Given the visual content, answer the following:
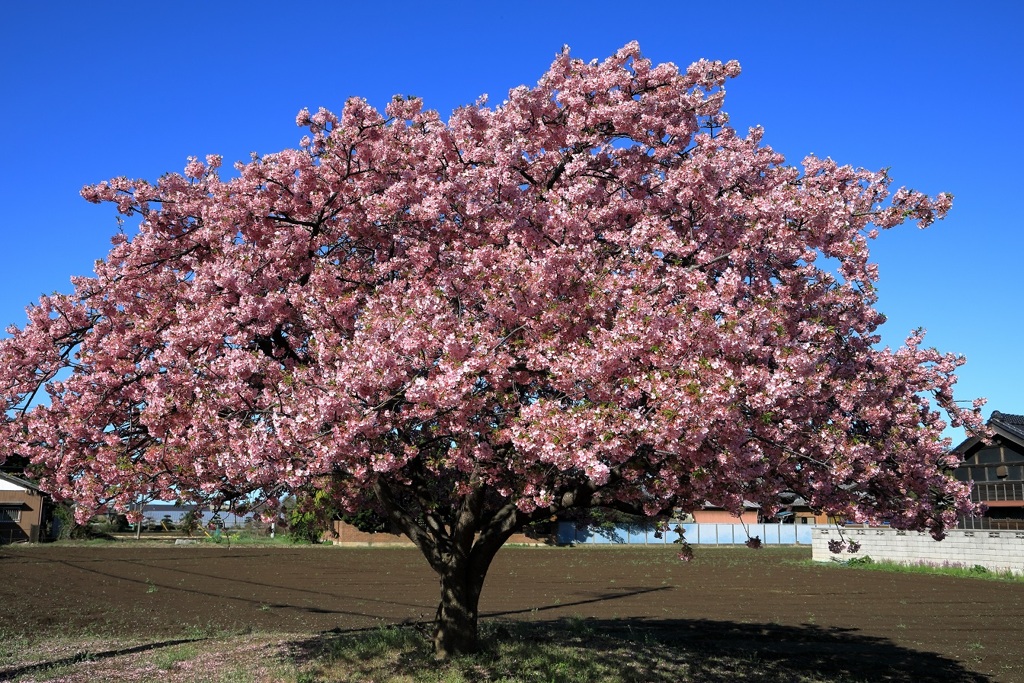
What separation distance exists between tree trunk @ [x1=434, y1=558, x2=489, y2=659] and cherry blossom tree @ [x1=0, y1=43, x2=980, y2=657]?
6 centimetres

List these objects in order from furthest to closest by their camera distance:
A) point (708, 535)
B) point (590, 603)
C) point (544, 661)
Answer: point (708, 535) → point (590, 603) → point (544, 661)

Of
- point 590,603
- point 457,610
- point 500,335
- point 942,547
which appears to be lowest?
point 590,603

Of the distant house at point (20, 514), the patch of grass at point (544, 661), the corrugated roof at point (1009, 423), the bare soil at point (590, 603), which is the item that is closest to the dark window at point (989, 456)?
the corrugated roof at point (1009, 423)

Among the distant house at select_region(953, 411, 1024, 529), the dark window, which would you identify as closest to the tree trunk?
the distant house at select_region(953, 411, 1024, 529)

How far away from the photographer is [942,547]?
42.7 m

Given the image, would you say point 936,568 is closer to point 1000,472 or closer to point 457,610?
point 1000,472

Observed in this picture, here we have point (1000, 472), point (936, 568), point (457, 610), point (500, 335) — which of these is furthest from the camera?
point (1000, 472)

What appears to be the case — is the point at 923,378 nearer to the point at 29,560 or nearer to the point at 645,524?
the point at 645,524

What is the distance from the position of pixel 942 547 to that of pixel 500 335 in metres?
41.2

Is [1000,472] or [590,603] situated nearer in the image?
[590,603]

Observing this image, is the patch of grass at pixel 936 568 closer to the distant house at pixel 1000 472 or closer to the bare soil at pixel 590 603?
the bare soil at pixel 590 603

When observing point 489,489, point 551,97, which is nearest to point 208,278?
point 489,489

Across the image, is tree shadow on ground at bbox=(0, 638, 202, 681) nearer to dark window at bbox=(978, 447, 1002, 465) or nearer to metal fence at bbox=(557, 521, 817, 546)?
dark window at bbox=(978, 447, 1002, 465)

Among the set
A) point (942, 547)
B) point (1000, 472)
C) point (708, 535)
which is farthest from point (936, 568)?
point (708, 535)
